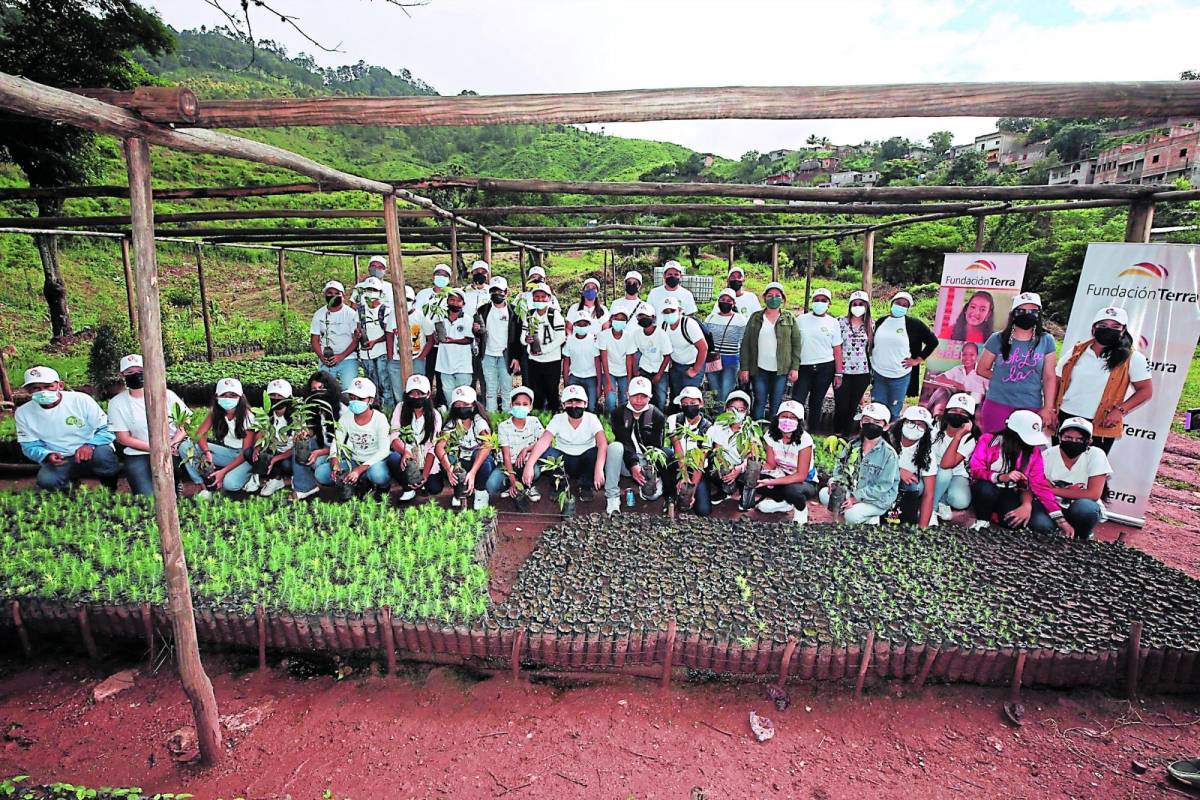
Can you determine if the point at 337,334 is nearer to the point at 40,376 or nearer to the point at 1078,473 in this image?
the point at 40,376

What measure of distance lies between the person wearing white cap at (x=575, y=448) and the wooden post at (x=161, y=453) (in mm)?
3131

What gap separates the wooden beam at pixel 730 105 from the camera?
112 inches

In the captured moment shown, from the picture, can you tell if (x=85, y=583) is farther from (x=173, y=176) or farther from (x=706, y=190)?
(x=173, y=176)

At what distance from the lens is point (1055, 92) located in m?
2.85

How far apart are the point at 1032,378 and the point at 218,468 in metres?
8.15

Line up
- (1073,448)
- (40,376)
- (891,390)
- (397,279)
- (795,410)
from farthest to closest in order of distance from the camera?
(891,390), (397,279), (40,376), (795,410), (1073,448)

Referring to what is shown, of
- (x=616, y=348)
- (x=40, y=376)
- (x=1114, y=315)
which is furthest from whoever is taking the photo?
(x=616, y=348)

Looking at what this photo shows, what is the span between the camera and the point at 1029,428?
5391mm

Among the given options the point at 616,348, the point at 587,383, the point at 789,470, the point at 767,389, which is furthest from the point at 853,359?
the point at 587,383

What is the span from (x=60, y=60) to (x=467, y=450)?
1512 centimetres

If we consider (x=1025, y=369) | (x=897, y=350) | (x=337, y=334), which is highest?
(x=337, y=334)

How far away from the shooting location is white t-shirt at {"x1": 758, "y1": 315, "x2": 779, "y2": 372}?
7316 mm

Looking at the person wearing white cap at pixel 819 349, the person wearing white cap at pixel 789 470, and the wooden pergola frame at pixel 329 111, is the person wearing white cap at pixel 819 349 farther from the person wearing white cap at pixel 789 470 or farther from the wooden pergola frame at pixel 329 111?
the wooden pergola frame at pixel 329 111

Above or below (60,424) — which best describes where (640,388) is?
above
